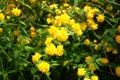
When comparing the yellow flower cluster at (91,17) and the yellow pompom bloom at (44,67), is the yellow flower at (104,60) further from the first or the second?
the yellow pompom bloom at (44,67)

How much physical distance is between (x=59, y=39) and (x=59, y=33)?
40mm

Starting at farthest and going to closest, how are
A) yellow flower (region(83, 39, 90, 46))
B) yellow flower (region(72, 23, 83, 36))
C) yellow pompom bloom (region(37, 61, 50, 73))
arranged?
yellow flower (region(83, 39, 90, 46))
yellow flower (region(72, 23, 83, 36))
yellow pompom bloom (region(37, 61, 50, 73))

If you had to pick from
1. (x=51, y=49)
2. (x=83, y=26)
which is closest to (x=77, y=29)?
(x=83, y=26)

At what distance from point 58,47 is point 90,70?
0.32 metres

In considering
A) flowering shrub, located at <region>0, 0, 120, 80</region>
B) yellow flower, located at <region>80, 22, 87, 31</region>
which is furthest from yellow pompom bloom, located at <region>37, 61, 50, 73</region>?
Result: yellow flower, located at <region>80, 22, 87, 31</region>

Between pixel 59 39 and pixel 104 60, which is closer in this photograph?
pixel 59 39

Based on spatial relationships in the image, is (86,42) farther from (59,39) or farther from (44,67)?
(44,67)

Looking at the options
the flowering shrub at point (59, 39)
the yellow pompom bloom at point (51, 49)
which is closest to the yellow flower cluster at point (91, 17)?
the flowering shrub at point (59, 39)

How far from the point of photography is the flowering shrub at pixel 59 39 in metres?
2.16

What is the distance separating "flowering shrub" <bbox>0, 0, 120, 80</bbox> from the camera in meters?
2.16

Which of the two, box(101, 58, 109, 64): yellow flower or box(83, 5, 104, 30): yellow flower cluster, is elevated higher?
box(83, 5, 104, 30): yellow flower cluster

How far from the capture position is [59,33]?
201 centimetres

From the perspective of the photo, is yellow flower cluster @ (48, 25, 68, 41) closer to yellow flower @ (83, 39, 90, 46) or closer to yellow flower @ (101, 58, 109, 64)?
yellow flower @ (83, 39, 90, 46)

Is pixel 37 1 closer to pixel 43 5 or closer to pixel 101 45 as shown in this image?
pixel 43 5
